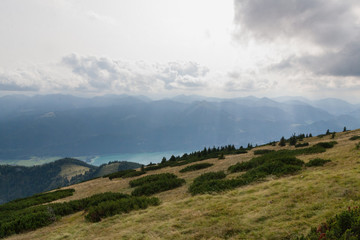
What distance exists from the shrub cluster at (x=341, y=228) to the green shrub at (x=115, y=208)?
28.3 feet

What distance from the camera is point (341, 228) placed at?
5180 millimetres

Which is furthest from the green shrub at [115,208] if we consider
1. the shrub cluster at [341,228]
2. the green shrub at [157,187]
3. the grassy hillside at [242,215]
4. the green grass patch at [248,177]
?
the shrub cluster at [341,228]

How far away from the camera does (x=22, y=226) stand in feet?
38.2

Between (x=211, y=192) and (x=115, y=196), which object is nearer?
(x=211, y=192)

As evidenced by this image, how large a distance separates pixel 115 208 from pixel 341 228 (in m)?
10.9

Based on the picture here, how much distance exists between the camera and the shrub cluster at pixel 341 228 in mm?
4748

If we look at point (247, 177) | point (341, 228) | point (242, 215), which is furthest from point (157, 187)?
point (341, 228)

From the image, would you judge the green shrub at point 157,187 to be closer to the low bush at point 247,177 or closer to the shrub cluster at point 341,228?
the low bush at point 247,177

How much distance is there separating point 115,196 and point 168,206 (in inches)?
249

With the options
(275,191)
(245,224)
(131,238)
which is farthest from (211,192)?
(131,238)

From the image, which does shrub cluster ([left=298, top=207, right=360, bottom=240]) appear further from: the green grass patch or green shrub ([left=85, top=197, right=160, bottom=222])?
green shrub ([left=85, top=197, right=160, bottom=222])

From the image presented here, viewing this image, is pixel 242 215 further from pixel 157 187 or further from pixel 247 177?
pixel 157 187

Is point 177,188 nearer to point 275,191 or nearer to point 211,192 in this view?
point 211,192

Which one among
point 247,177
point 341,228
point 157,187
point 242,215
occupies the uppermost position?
point 341,228
